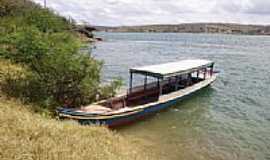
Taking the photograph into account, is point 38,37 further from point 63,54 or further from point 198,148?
point 198,148

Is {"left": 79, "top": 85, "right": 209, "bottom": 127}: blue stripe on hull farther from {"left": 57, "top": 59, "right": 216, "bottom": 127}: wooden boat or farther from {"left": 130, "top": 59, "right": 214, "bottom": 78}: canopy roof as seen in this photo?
{"left": 130, "top": 59, "right": 214, "bottom": 78}: canopy roof

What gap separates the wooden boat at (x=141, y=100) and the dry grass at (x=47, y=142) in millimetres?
2727

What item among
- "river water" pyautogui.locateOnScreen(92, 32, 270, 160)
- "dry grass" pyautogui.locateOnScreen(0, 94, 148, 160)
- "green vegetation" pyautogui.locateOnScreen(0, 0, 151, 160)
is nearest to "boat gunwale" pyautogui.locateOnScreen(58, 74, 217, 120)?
"river water" pyautogui.locateOnScreen(92, 32, 270, 160)

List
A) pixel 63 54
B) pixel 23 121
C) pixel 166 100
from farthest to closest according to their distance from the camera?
pixel 166 100 → pixel 63 54 → pixel 23 121

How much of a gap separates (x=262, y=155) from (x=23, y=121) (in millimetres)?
9226

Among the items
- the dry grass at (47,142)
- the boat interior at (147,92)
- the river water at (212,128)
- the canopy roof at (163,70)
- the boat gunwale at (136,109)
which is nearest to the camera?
the dry grass at (47,142)

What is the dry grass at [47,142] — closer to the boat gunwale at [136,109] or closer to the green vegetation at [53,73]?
the boat gunwale at [136,109]

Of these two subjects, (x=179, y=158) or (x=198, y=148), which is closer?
(x=179, y=158)

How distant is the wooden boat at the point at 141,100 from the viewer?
43.2 feet

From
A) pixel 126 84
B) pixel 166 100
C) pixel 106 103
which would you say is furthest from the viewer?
pixel 126 84

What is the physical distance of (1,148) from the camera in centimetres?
652

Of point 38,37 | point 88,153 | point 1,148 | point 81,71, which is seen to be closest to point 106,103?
point 81,71

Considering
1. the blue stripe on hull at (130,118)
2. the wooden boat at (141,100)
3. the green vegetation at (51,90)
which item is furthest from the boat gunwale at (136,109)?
the green vegetation at (51,90)

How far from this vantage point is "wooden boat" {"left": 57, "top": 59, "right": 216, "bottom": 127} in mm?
13157
